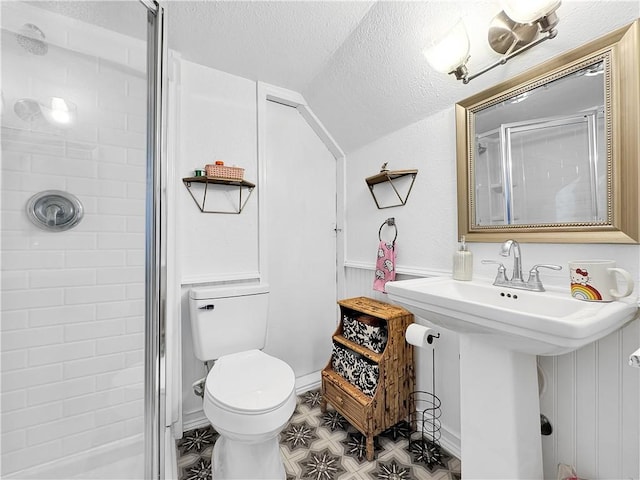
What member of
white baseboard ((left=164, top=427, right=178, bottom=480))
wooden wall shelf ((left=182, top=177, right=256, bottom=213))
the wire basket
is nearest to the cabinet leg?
the wire basket

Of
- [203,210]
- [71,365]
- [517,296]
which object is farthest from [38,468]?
[517,296]

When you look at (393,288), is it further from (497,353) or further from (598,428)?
(598,428)

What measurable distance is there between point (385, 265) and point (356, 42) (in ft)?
4.01

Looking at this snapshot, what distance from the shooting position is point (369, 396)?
1384 millimetres

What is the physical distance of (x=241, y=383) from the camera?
117 cm

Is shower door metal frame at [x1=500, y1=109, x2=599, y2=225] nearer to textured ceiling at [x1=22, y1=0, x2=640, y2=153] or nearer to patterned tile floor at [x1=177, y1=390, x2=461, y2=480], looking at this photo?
textured ceiling at [x1=22, y1=0, x2=640, y2=153]

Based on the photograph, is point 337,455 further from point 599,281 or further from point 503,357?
point 599,281

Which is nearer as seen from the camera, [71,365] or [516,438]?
[516,438]

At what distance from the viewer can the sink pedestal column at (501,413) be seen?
0.90m

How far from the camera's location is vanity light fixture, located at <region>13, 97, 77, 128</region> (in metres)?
1.04

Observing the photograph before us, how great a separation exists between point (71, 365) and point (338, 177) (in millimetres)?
1864

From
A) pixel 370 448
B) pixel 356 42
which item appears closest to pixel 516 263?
pixel 370 448

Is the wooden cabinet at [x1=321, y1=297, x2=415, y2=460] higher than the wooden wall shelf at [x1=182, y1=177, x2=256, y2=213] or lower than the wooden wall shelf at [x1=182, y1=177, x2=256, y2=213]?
lower

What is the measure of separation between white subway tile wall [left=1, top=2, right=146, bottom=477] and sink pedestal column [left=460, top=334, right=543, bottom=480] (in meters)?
1.35
